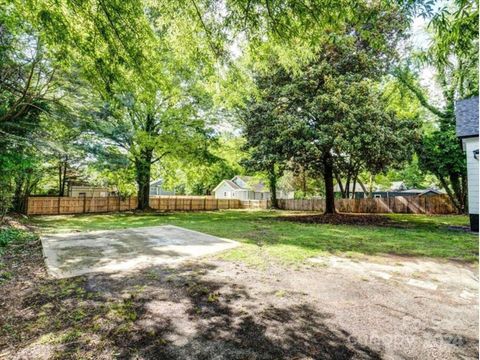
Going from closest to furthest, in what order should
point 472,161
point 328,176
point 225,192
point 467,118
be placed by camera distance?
point 472,161 → point 467,118 → point 328,176 → point 225,192

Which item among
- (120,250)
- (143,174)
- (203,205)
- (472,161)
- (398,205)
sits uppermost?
(143,174)

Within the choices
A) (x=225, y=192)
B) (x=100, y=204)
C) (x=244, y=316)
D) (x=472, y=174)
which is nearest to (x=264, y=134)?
(x=472, y=174)

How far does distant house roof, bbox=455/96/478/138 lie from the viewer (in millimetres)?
10238

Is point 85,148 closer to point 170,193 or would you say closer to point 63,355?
point 63,355

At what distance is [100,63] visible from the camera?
187 inches

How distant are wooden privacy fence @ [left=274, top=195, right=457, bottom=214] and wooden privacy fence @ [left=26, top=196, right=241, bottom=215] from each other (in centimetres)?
1039

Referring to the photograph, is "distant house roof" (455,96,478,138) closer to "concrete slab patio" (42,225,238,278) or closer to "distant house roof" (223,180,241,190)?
"concrete slab patio" (42,225,238,278)

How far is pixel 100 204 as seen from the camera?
20688 millimetres

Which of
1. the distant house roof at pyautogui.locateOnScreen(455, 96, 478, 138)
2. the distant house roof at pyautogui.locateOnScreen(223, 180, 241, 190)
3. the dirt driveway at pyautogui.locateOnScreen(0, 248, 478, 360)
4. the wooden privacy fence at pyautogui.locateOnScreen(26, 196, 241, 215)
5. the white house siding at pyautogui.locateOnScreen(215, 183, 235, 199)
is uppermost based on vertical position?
the distant house roof at pyautogui.locateOnScreen(455, 96, 478, 138)

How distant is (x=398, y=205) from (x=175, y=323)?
22.8 meters

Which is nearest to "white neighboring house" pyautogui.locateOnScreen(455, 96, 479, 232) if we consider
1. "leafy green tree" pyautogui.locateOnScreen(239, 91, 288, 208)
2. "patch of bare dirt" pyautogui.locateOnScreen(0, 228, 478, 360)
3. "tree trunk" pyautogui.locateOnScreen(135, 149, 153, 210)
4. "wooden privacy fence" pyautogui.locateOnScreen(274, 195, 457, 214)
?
"leafy green tree" pyautogui.locateOnScreen(239, 91, 288, 208)

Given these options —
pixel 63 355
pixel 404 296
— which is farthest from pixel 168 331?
pixel 404 296

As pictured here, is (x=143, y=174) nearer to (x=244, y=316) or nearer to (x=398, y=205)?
(x=244, y=316)

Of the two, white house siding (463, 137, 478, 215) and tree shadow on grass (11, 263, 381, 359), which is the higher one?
white house siding (463, 137, 478, 215)
